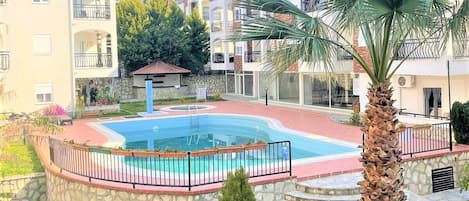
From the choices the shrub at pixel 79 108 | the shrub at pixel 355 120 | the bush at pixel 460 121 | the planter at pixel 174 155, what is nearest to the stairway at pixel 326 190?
the planter at pixel 174 155

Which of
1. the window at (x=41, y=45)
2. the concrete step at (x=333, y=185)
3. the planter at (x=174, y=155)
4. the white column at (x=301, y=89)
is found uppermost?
the window at (x=41, y=45)

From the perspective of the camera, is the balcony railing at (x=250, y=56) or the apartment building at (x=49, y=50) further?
the balcony railing at (x=250, y=56)

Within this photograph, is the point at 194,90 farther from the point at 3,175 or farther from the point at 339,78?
the point at 3,175

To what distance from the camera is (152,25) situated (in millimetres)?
46906

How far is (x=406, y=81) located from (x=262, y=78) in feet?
23.4

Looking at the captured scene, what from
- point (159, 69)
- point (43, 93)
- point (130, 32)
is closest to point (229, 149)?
point (43, 93)

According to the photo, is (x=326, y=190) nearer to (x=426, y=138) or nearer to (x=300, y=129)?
(x=426, y=138)

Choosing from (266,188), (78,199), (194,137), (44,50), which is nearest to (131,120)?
(194,137)

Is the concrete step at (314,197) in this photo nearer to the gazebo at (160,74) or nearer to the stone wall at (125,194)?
the stone wall at (125,194)

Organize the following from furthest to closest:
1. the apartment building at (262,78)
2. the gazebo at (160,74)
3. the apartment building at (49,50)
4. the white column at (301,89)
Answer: the gazebo at (160,74) → the white column at (301,89) → the apartment building at (262,78) → the apartment building at (49,50)

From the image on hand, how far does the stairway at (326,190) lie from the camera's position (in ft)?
39.3

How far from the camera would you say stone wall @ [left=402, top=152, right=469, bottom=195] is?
47.5 ft

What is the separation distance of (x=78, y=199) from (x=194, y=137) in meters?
12.7

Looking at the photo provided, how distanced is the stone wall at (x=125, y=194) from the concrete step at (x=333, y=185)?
418mm
